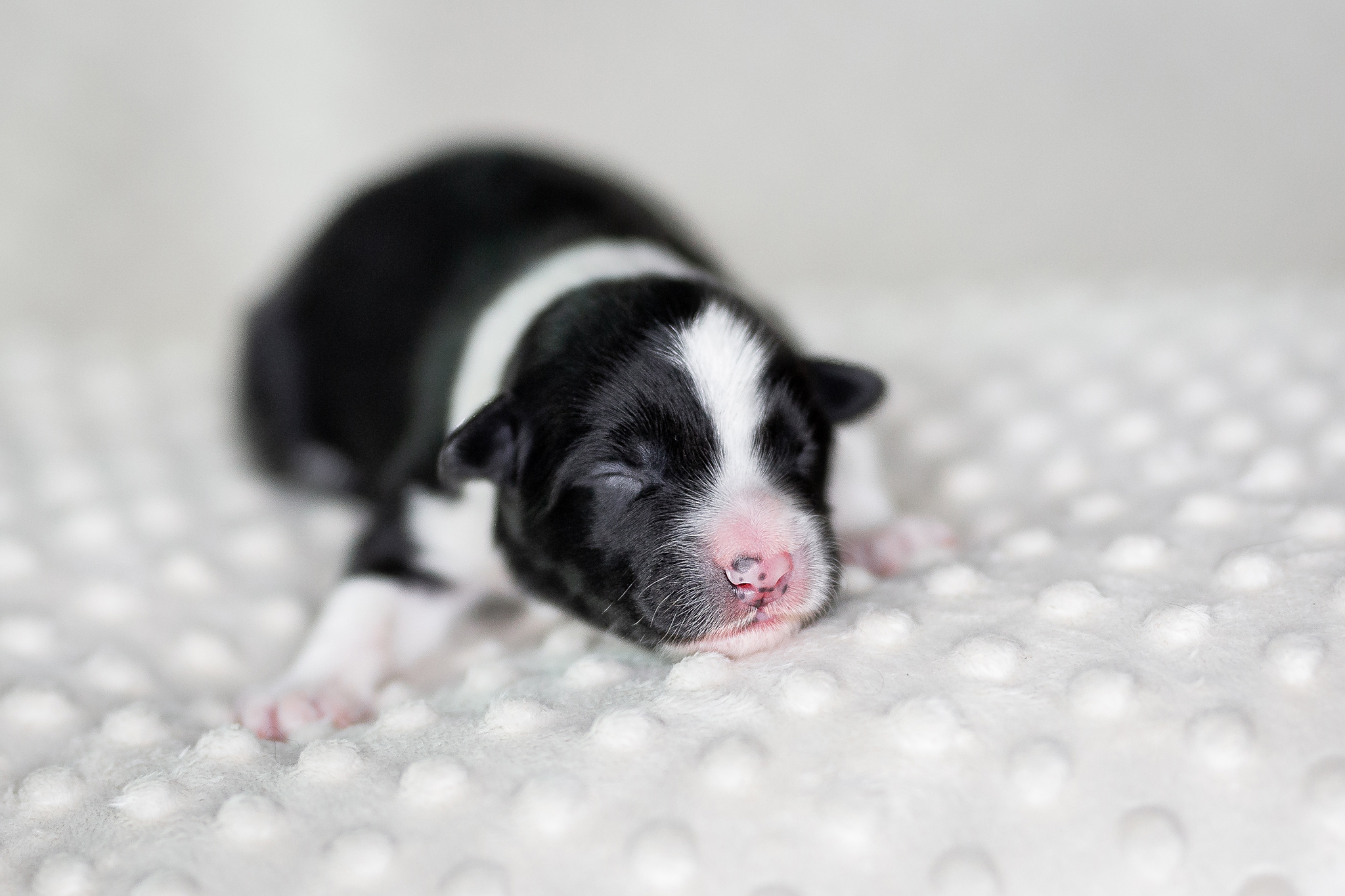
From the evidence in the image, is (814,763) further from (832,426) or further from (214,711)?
(214,711)

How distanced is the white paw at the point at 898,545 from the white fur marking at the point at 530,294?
17.7 inches

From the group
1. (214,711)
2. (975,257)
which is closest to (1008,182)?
(975,257)

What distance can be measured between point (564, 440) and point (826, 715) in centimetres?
50

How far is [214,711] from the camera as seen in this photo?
5.17 ft

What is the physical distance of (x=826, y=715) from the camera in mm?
1234

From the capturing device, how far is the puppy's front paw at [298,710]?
4.98 ft

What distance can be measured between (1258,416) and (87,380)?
2.25m

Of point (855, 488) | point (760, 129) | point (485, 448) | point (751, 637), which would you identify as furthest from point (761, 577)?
point (760, 129)

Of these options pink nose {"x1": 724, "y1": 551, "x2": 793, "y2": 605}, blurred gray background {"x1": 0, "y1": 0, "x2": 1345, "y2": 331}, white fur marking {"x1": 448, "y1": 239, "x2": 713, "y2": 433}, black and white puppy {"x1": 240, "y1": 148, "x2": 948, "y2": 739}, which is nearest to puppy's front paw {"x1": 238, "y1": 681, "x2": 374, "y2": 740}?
black and white puppy {"x1": 240, "y1": 148, "x2": 948, "y2": 739}

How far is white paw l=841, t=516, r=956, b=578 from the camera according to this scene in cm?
172

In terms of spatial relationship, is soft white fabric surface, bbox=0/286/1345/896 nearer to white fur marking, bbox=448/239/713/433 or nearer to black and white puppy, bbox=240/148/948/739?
black and white puppy, bbox=240/148/948/739

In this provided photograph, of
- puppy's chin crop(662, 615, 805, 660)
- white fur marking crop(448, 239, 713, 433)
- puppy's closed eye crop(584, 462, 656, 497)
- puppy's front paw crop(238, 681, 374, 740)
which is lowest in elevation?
puppy's front paw crop(238, 681, 374, 740)

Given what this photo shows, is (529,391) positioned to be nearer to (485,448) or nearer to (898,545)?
(485,448)

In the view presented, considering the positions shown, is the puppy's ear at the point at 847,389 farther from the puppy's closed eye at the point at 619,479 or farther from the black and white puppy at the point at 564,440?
the puppy's closed eye at the point at 619,479
